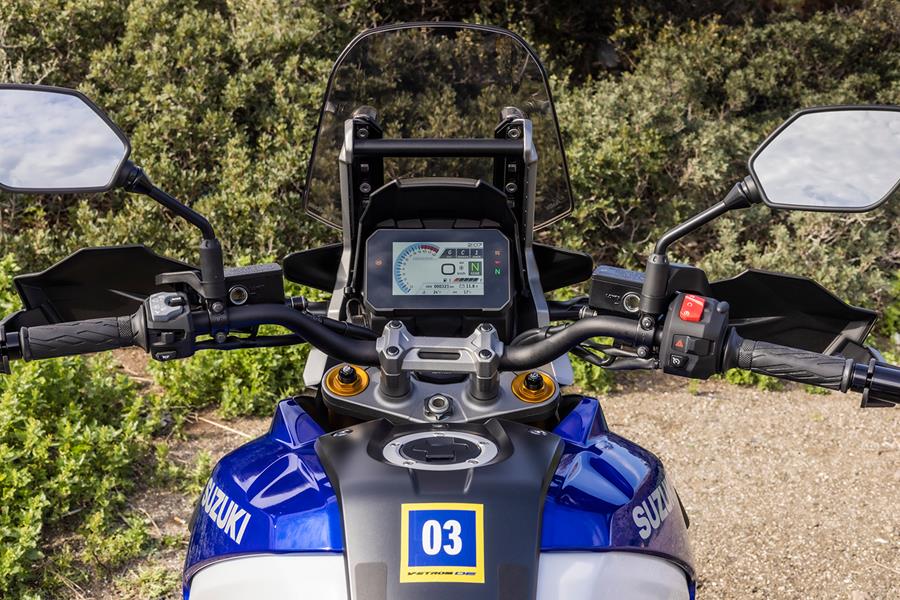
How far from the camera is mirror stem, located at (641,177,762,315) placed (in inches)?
54.9

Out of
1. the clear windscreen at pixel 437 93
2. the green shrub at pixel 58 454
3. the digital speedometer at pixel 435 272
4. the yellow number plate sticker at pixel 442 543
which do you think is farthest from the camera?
the green shrub at pixel 58 454

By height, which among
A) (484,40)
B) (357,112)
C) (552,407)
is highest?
(484,40)

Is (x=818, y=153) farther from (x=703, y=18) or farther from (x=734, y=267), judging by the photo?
(x=703, y=18)

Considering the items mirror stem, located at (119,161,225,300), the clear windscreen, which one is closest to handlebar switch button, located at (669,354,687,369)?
mirror stem, located at (119,161,225,300)

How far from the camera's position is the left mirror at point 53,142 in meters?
1.46

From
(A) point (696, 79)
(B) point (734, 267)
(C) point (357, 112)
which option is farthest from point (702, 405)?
(C) point (357, 112)

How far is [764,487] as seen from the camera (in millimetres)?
4078

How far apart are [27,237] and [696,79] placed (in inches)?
194

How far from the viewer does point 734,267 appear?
18.7ft

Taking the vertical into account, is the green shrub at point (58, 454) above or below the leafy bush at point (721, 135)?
below

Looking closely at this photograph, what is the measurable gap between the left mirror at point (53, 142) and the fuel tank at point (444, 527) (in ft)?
1.90

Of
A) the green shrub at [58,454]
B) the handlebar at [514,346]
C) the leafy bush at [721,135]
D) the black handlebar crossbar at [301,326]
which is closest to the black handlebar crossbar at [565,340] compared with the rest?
the handlebar at [514,346]

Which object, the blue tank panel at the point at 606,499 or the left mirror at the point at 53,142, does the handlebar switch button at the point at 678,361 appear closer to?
the blue tank panel at the point at 606,499

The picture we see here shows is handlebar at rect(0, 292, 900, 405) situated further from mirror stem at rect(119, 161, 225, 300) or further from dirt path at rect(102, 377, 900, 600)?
dirt path at rect(102, 377, 900, 600)
